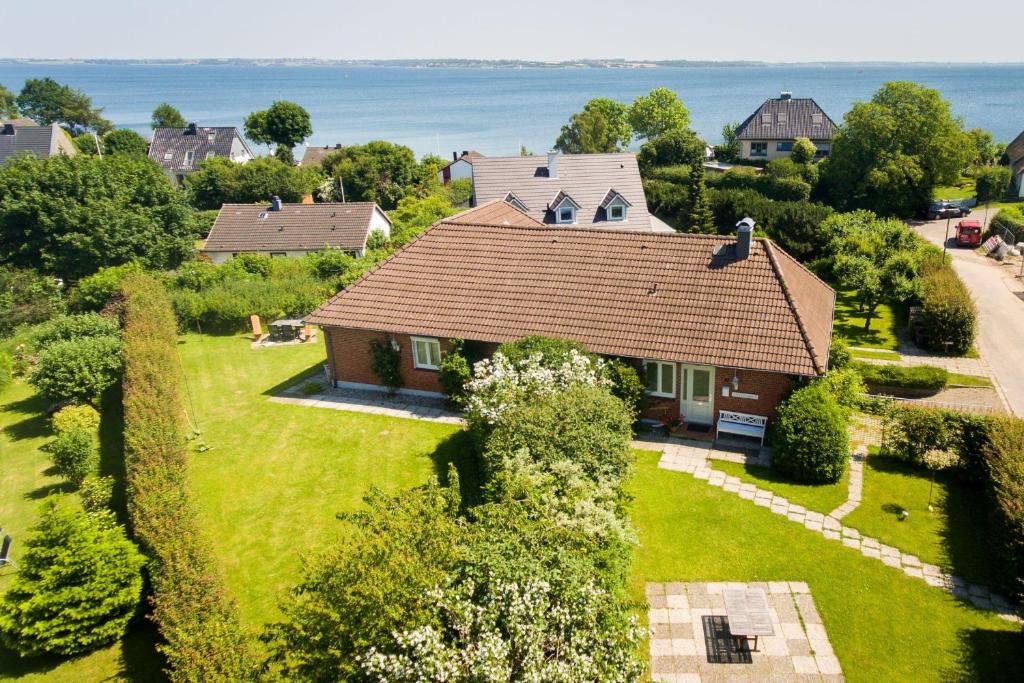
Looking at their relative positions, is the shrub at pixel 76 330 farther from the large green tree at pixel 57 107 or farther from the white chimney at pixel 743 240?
the large green tree at pixel 57 107

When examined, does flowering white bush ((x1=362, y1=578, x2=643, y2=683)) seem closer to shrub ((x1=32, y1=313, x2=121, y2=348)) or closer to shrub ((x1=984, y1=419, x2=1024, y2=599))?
shrub ((x1=984, y1=419, x2=1024, y2=599))

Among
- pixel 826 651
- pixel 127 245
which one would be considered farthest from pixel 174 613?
pixel 127 245

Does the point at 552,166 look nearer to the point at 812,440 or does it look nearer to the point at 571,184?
the point at 571,184

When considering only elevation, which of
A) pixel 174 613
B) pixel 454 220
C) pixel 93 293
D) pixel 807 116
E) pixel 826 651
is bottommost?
pixel 826 651

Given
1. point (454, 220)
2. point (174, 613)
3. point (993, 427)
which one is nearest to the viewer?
point (174, 613)

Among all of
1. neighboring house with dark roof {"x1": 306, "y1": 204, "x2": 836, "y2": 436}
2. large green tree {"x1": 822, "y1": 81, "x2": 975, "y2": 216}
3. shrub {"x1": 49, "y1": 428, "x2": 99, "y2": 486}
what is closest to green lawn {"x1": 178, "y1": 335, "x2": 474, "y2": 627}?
shrub {"x1": 49, "y1": 428, "x2": 99, "y2": 486}

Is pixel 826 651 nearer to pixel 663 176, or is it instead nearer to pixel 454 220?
pixel 454 220
